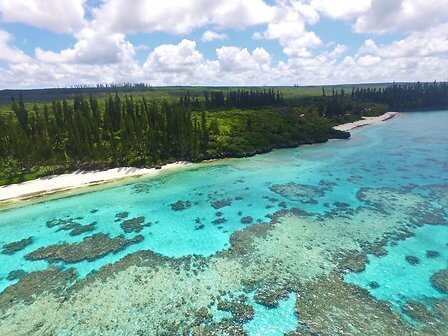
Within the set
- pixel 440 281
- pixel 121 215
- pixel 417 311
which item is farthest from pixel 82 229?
pixel 440 281

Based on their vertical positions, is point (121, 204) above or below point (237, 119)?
below

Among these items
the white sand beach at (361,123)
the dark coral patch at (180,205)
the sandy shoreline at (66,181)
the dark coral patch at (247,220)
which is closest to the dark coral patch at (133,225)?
the dark coral patch at (180,205)

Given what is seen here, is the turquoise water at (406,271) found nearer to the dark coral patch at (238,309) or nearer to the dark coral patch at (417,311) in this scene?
the dark coral patch at (417,311)

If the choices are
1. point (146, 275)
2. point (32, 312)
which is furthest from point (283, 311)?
point (32, 312)

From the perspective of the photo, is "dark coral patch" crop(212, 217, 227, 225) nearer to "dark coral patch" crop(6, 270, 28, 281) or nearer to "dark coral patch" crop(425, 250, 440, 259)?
"dark coral patch" crop(6, 270, 28, 281)

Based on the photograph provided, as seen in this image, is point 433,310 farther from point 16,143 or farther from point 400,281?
point 16,143

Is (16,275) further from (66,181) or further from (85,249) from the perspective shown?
(66,181)
